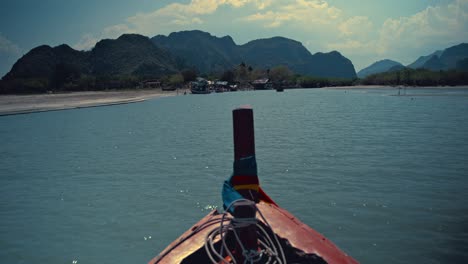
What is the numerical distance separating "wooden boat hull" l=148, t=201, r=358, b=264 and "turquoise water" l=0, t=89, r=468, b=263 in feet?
11.9

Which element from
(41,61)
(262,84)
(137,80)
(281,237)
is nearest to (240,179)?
(281,237)

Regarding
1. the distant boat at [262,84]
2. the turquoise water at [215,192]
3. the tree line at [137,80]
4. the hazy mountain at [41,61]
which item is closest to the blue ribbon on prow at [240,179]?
the turquoise water at [215,192]

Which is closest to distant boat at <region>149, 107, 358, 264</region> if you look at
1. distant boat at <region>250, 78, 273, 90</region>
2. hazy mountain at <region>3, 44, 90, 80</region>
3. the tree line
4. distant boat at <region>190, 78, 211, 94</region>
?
the tree line

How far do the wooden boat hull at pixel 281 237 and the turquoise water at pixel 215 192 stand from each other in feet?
11.9

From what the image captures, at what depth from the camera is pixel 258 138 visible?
23.0 metres

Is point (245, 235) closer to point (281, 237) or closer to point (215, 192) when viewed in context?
point (281, 237)

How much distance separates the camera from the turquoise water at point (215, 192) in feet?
25.4

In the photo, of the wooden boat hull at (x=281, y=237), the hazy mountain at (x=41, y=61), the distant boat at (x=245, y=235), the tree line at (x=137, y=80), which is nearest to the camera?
the distant boat at (x=245, y=235)

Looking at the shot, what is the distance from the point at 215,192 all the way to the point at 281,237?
26.1ft

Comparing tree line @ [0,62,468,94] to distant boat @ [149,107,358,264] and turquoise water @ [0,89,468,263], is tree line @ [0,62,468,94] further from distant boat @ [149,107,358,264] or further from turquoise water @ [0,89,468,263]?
distant boat @ [149,107,358,264]

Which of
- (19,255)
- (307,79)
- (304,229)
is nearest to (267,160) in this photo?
(19,255)

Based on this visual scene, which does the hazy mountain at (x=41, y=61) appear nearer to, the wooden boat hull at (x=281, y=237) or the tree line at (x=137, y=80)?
the tree line at (x=137, y=80)

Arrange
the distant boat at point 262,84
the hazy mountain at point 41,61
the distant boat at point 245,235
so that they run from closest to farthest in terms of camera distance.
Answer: the distant boat at point 245,235 < the distant boat at point 262,84 < the hazy mountain at point 41,61

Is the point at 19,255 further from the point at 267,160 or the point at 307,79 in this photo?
the point at 307,79
